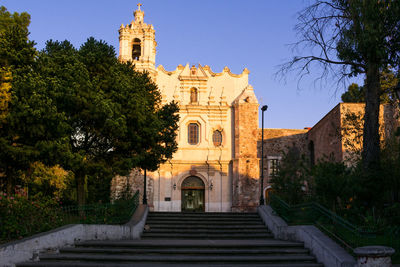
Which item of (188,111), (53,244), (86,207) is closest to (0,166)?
(86,207)

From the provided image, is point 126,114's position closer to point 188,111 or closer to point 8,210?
point 8,210

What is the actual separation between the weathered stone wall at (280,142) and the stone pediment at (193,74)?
670cm

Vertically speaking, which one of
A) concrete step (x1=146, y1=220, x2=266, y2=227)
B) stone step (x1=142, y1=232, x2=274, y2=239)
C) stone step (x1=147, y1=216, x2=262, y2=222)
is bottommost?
stone step (x1=142, y1=232, x2=274, y2=239)

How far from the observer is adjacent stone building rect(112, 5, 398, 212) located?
96.2ft

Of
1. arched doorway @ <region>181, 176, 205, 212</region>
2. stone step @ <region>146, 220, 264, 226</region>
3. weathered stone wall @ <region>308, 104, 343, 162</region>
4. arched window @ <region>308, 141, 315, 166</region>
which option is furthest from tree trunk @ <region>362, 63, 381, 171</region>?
arched window @ <region>308, 141, 315, 166</region>

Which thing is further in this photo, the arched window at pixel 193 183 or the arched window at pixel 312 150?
the arched window at pixel 312 150

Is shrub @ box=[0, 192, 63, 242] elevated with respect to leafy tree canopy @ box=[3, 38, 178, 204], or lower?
lower

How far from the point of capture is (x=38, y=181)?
21438 mm

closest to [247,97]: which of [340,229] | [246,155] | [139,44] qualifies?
[246,155]

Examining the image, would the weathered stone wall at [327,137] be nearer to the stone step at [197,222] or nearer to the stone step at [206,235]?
the stone step at [197,222]

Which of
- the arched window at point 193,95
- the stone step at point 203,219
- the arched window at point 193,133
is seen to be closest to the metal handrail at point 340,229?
the stone step at point 203,219

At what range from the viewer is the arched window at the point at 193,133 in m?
30.4

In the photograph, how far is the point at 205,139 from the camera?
1191 inches

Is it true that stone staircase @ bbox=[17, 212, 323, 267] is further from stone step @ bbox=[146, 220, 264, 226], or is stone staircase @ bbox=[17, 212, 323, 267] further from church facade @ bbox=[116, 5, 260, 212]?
church facade @ bbox=[116, 5, 260, 212]
